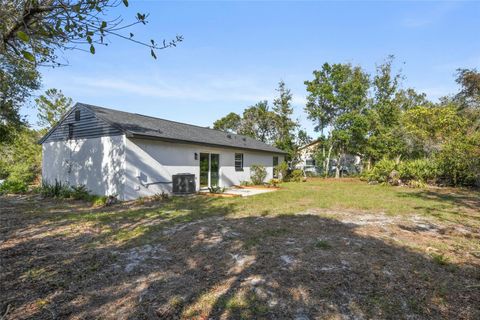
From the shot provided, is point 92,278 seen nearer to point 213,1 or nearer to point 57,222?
point 57,222

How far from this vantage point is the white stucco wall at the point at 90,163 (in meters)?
10.4

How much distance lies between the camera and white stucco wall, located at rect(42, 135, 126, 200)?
10352 millimetres

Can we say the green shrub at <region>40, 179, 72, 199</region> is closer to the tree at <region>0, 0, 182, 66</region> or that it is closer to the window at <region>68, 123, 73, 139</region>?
the window at <region>68, 123, 73, 139</region>

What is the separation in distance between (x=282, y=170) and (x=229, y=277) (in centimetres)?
1751

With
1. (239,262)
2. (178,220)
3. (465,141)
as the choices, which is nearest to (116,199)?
(178,220)

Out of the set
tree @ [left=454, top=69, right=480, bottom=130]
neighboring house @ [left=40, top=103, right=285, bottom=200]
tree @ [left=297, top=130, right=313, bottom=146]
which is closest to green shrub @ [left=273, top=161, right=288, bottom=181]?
neighboring house @ [left=40, top=103, right=285, bottom=200]

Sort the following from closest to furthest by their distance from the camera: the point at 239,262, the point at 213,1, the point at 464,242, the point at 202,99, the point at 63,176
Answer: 1. the point at 239,262
2. the point at 464,242
3. the point at 213,1
4. the point at 63,176
5. the point at 202,99

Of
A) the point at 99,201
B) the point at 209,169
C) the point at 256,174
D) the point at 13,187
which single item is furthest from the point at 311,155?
the point at 13,187

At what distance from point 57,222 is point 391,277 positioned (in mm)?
7489

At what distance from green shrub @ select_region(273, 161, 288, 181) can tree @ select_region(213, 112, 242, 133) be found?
13881 millimetres

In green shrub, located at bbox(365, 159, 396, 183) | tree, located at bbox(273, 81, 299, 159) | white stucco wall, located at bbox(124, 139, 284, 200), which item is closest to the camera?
white stucco wall, located at bbox(124, 139, 284, 200)

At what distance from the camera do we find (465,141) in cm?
839

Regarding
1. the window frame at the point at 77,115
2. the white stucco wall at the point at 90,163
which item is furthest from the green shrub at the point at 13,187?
the window frame at the point at 77,115

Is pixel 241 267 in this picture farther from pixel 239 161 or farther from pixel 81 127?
pixel 239 161
